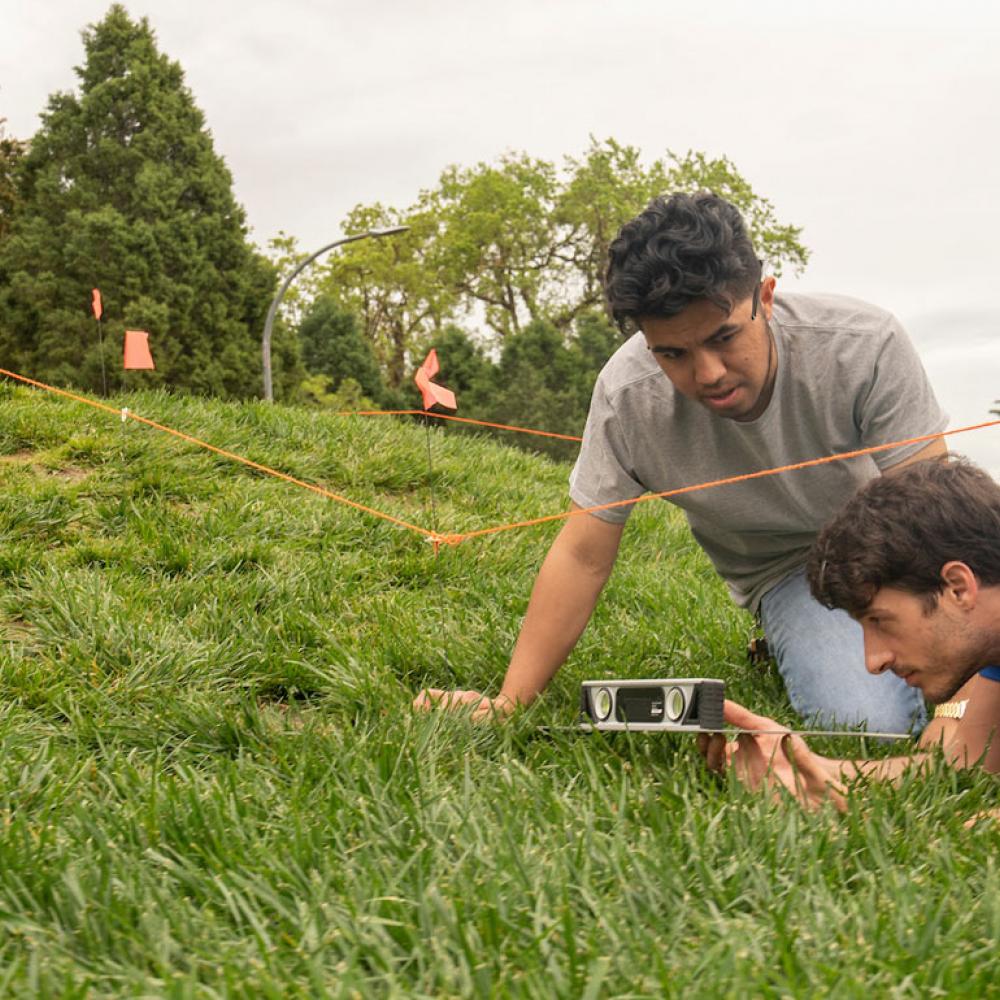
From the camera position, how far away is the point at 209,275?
1047 inches

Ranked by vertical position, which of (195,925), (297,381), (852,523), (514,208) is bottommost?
(195,925)

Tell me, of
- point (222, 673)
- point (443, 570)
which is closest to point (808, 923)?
point (222, 673)

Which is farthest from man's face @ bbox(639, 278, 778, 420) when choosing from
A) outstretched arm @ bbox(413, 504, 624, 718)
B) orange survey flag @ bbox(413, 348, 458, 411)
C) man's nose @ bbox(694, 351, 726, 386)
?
orange survey flag @ bbox(413, 348, 458, 411)

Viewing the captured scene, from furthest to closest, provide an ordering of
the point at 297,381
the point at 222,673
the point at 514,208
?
the point at 514,208
the point at 297,381
the point at 222,673

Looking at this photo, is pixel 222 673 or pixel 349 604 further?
pixel 349 604

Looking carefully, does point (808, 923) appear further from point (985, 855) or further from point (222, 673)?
point (222, 673)

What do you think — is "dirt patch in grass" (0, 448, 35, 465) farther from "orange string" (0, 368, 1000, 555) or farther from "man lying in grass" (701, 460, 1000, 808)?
"man lying in grass" (701, 460, 1000, 808)

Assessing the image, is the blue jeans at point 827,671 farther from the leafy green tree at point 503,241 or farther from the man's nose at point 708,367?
the leafy green tree at point 503,241

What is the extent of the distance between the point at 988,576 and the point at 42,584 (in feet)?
10.8

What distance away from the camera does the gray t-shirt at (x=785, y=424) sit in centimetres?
339

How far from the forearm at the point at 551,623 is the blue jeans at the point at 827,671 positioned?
75cm

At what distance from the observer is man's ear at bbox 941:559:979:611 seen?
8.46 ft

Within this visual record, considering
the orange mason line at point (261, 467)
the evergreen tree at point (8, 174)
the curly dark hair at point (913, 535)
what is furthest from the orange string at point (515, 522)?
the evergreen tree at point (8, 174)

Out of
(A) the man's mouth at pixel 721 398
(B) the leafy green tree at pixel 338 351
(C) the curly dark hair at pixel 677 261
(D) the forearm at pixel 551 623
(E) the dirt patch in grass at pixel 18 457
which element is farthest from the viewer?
(B) the leafy green tree at pixel 338 351
